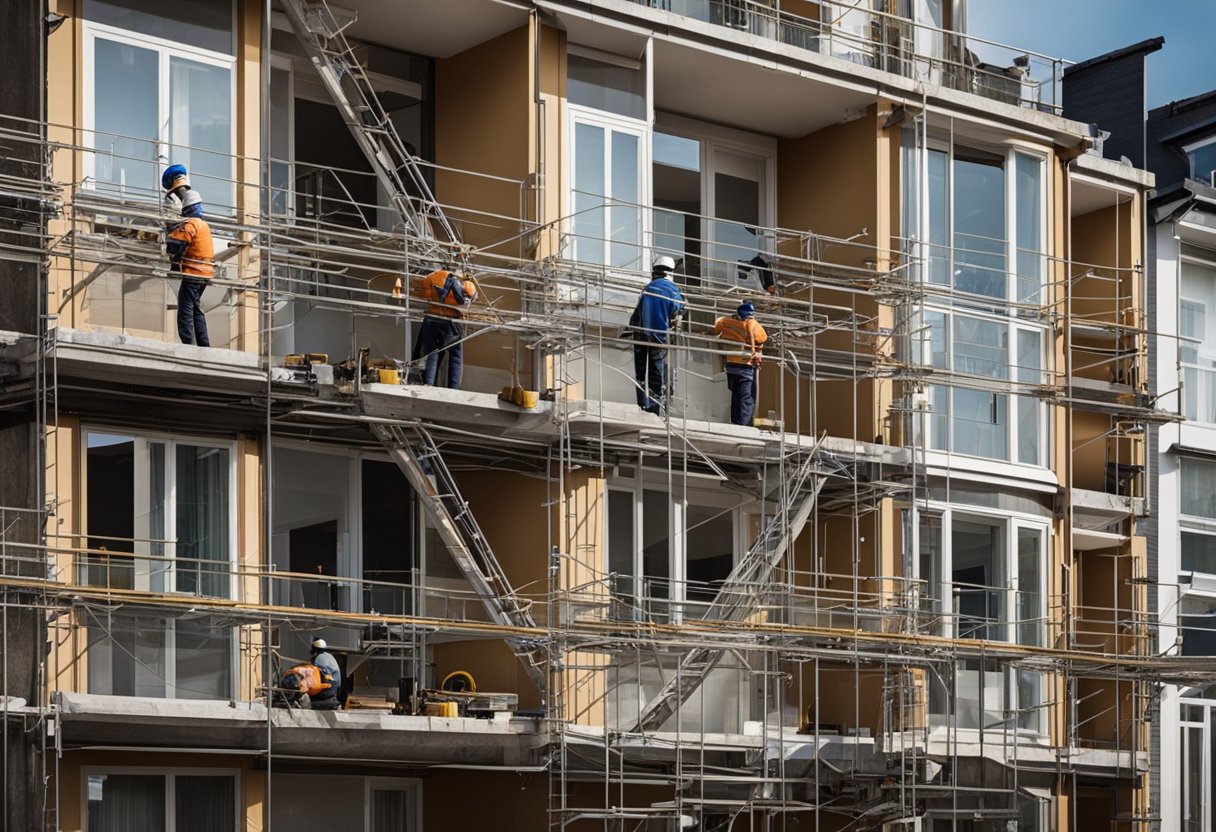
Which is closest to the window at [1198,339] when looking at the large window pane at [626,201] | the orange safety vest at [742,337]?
the orange safety vest at [742,337]

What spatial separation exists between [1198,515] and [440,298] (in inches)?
538

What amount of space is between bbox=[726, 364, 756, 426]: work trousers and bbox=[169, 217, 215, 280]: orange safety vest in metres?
6.68

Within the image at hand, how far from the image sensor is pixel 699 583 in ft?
84.6

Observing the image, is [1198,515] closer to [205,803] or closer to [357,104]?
[357,104]

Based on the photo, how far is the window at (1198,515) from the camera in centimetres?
3341

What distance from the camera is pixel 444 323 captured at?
24.7 meters

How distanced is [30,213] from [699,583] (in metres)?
8.05

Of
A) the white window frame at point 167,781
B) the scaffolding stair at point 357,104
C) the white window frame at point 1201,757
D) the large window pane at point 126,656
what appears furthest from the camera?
the white window frame at point 1201,757

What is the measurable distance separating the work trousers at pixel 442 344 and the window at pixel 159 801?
4494mm

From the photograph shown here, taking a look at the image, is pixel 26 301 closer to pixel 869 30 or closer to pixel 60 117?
pixel 60 117

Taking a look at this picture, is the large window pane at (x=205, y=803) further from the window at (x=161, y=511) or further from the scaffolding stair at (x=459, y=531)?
the scaffolding stair at (x=459, y=531)

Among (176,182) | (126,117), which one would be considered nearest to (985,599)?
(176,182)

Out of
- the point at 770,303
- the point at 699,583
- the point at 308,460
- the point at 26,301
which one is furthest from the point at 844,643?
the point at 26,301

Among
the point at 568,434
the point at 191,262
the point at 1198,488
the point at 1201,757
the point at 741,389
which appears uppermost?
the point at 191,262
